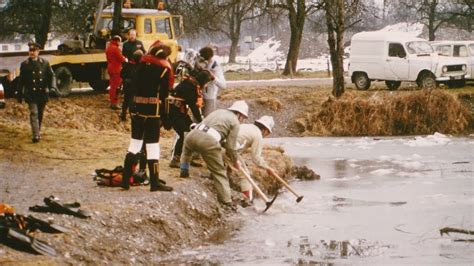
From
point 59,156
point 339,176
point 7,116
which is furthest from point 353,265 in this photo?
point 7,116

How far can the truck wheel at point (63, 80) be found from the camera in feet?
81.1

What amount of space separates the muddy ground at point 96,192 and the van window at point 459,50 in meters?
14.1

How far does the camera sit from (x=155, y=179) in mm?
12555

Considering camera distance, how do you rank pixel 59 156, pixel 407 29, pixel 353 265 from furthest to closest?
pixel 407 29, pixel 59 156, pixel 353 265

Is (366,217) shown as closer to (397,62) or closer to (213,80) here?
(213,80)

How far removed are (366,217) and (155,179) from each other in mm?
3421

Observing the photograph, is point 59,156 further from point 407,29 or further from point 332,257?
point 407,29

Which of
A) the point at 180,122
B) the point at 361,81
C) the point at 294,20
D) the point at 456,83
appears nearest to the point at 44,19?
the point at 294,20

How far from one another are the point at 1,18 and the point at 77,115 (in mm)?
23259

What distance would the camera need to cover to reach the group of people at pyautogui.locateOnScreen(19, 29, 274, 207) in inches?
480

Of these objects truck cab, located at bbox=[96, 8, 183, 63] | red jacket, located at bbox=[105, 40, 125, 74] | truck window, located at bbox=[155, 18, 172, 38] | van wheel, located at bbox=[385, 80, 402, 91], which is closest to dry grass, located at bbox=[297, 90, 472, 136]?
van wheel, located at bbox=[385, 80, 402, 91]

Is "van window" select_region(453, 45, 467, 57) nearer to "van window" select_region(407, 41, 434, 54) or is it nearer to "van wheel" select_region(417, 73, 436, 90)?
"van window" select_region(407, 41, 434, 54)

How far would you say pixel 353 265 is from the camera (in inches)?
421

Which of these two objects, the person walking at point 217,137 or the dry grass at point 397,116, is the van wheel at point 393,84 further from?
the person walking at point 217,137
